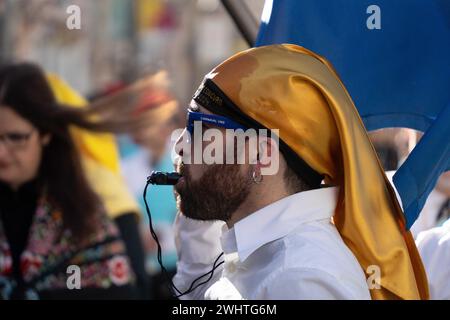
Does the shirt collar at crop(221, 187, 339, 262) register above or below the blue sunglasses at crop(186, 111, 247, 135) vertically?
below

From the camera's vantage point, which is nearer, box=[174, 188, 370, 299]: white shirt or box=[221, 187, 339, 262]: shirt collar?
box=[174, 188, 370, 299]: white shirt

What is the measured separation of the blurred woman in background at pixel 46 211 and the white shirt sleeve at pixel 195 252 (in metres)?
1.63

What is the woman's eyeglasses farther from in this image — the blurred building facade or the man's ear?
the blurred building facade

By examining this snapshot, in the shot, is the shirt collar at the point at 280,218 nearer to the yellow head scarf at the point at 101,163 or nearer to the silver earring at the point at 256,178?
the silver earring at the point at 256,178

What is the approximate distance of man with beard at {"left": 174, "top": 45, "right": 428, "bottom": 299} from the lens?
2.70 m

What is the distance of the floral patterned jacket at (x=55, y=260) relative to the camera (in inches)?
215

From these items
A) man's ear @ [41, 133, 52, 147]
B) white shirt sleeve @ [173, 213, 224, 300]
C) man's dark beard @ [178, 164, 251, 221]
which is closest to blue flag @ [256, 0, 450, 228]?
white shirt sleeve @ [173, 213, 224, 300]

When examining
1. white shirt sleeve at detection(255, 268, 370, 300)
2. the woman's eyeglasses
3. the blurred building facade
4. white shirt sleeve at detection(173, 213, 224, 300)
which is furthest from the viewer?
the blurred building facade

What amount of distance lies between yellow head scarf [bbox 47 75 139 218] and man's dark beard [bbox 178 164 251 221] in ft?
10.3

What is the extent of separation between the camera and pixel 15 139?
5848mm

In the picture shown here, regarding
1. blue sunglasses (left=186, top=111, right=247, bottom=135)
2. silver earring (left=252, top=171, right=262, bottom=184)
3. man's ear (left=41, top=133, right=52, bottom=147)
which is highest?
blue sunglasses (left=186, top=111, right=247, bottom=135)

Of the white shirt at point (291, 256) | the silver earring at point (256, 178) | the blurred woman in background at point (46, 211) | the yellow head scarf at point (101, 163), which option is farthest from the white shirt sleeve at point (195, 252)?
the yellow head scarf at point (101, 163)

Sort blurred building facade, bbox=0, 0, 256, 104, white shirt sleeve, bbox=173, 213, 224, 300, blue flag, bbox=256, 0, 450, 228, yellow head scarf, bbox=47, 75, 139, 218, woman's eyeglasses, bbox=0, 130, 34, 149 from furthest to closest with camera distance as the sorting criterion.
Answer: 1. blurred building facade, bbox=0, 0, 256, 104
2. yellow head scarf, bbox=47, 75, 139, 218
3. woman's eyeglasses, bbox=0, 130, 34, 149
4. blue flag, bbox=256, 0, 450, 228
5. white shirt sleeve, bbox=173, 213, 224, 300
